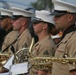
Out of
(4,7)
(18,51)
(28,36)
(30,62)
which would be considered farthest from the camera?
(4,7)

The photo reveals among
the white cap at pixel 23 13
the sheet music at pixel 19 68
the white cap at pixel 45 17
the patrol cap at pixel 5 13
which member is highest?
the patrol cap at pixel 5 13

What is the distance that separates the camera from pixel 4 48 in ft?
25.5

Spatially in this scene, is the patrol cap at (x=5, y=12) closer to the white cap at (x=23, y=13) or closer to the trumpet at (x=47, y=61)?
the white cap at (x=23, y=13)

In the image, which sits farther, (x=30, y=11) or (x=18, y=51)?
(x=30, y=11)

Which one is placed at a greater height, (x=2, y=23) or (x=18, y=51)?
(x=2, y=23)

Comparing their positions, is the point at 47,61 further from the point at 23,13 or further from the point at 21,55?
the point at 23,13

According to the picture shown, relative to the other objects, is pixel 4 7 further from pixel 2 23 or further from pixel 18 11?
pixel 18 11

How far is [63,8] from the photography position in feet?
18.5

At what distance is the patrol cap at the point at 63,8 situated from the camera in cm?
552

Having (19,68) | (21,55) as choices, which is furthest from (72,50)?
(21,55)

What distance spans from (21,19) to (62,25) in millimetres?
2053

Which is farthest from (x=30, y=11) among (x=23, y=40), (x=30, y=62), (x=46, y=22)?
(x=30, y=62)

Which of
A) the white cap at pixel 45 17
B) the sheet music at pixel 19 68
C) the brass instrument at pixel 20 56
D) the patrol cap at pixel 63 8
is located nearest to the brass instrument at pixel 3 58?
the brass instrument at pixel 20 56

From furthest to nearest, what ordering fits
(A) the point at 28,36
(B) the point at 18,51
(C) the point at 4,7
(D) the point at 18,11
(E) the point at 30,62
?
(C) the point at 4,7 → (D) the point at 18,11 → (A) the point at 28,36 → (B) the point at 18,51 → (E) the point at 30,62
